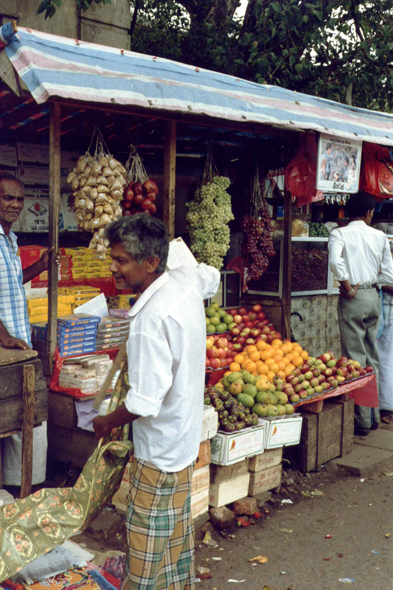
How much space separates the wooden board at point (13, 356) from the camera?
313 cm

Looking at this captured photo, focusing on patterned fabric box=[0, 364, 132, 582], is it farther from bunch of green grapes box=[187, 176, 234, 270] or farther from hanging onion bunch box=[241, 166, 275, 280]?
hanging onion bunch box=[241, 166, 275, 280]

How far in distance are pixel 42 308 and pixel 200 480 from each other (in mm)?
1837

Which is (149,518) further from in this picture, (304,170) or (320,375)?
(304,170)

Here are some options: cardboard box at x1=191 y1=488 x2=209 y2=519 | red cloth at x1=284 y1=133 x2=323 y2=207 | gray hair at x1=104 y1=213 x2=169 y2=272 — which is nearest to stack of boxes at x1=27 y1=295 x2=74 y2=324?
cardboard box at x1=191 y1=488 x2=209 y2=519

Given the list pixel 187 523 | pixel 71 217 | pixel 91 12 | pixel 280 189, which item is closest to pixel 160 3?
pixel 91 12

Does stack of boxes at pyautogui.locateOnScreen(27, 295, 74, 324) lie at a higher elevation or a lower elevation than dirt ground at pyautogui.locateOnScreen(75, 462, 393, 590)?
higher

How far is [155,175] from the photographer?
251 inches

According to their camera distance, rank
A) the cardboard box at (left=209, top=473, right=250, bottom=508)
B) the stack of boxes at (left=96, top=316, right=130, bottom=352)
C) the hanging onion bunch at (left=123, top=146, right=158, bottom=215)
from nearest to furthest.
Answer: the cardboard box at (left=209, top=473, right=250, bottom=508) < the hanging onion bunch at (left=123, top=146, right=158, bottom=215) < the stack of boxes at (left=96, top=316, right=130, bottom=352)

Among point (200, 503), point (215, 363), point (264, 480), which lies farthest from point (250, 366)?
point (200, 503)

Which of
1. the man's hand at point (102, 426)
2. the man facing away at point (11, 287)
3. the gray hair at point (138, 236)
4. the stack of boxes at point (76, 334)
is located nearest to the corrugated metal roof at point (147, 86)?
the man facing away at point (11, 287)

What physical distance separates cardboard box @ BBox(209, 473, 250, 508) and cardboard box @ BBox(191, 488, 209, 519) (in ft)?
0.34

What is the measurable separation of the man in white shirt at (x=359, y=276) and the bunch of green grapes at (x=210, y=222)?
1.22 m

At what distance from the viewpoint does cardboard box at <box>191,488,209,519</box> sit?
12.6 ft

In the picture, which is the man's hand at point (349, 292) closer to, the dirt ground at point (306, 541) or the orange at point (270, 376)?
the orange at point (270, 376)
